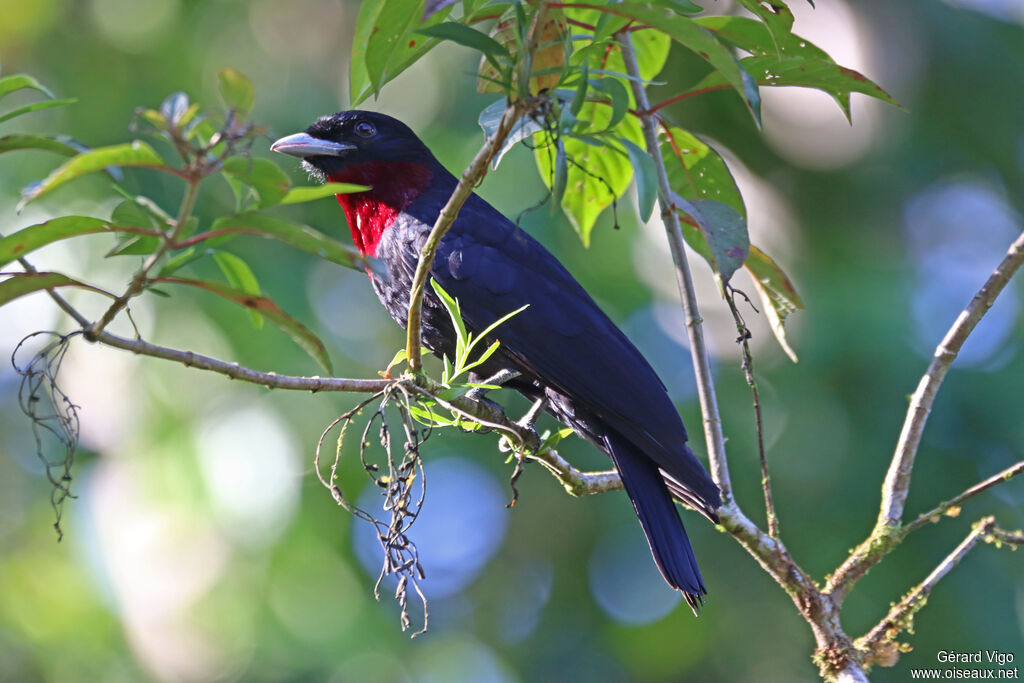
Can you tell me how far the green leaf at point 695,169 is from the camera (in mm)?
2348

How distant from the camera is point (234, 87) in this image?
3.68ft

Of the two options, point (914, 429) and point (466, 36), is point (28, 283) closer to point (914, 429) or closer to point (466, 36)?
point (466, 36)

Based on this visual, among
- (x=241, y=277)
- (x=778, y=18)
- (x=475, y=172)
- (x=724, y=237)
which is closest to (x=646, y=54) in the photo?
(x=778, y=18)

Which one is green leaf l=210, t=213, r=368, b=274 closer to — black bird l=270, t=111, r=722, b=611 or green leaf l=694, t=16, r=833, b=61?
green leaf l=694, t=16, r=833, b=61

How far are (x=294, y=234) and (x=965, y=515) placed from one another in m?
5.93

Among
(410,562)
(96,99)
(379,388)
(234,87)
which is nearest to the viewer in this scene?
(234,87)

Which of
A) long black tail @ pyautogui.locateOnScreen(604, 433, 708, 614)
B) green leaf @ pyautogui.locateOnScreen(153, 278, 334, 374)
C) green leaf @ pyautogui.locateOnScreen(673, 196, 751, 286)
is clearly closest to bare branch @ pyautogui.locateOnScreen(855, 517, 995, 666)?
long black tail @ pyautogui.locateOnScreen(604, 433, 708, 614)

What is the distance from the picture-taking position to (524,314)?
2.74m

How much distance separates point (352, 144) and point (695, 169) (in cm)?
125

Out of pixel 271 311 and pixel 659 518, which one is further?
pixel 659 518

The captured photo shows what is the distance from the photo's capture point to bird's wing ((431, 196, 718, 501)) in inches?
102

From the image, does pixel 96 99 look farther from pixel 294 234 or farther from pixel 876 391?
A: pixel 294 234

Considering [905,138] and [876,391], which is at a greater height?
[905,138]

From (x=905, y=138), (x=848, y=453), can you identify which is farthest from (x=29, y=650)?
(x=905, y=138)
